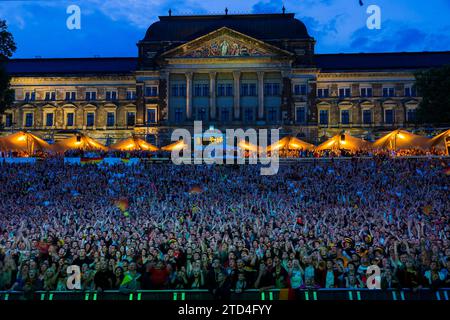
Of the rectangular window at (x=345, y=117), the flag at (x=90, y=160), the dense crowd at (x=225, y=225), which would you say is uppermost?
the rectangular window at (x=345, y=117)

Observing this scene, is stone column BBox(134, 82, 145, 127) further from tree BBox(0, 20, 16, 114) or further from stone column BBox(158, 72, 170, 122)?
tree BBox(0, 20, 16, 114)

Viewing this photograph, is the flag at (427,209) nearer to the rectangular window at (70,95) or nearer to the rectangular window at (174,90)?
the rectangular window at (174,90)

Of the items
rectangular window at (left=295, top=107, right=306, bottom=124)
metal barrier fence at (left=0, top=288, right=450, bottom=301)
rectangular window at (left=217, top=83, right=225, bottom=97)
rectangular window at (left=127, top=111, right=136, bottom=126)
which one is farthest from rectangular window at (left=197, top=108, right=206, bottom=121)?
metal barrier fence at (left=0, top=288, right=450, bottom=301)

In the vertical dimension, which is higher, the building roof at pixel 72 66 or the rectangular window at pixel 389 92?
the building roof at pixel 72 66

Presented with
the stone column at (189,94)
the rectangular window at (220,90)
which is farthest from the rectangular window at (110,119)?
the rectangular window at (220,90)

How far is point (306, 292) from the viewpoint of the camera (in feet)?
50.6

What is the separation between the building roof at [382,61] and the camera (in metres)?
81.8

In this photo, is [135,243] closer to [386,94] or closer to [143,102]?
[143,102]

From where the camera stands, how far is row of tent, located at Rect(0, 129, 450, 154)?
42.5 metres

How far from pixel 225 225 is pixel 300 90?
190 feet

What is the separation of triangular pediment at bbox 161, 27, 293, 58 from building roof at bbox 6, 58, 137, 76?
38.7ft

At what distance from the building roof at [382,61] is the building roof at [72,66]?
105 feet
